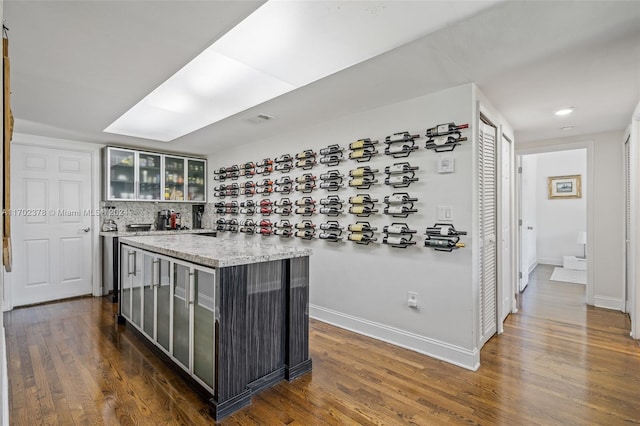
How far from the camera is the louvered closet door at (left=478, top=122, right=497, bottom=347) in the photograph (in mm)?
2975

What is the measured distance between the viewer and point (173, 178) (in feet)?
17.9

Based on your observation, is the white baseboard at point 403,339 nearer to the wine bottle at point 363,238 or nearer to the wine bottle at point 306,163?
the wine bottle at point 363,238

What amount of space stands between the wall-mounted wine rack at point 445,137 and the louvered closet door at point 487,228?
286 millimetres

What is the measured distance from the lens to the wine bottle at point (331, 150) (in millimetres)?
3570

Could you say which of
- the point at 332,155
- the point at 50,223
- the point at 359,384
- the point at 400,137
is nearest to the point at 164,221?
the point at 50,223

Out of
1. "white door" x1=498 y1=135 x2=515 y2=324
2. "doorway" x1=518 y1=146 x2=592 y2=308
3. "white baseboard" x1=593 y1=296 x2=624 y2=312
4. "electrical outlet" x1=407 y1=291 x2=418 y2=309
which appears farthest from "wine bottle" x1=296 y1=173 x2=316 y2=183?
"doorway" x1=518 y1=146 x2=592 y2=308

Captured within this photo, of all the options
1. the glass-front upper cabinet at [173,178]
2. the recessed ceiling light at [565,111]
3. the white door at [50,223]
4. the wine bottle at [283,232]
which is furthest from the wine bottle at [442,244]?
the white door at [50,223]

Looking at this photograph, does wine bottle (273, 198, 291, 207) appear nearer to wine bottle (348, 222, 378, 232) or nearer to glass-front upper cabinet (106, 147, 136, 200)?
wine bottle (348, 222, 378, 232)

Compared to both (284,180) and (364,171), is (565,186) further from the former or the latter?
(284,180)

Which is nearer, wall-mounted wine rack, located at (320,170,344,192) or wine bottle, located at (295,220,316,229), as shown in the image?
wall-mounted wine rack, located at (320,170,344,192)

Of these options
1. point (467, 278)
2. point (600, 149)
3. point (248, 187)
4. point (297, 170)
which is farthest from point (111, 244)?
point (600, 149)

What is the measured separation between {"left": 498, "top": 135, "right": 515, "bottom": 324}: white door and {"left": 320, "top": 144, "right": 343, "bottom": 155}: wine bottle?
171 centimetres

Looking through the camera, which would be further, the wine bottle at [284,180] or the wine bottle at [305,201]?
the wine bottle at [284,180]

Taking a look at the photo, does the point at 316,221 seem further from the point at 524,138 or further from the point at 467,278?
the point at 524,138
